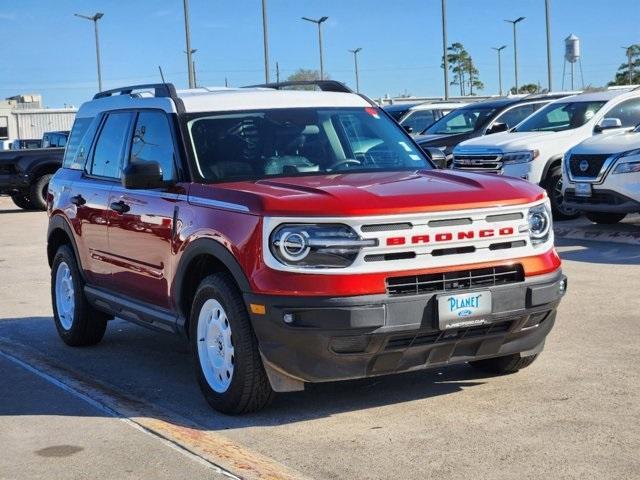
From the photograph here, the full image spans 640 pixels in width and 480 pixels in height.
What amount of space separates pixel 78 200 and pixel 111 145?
491 millimetres

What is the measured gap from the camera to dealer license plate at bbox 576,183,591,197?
1312 centimetres

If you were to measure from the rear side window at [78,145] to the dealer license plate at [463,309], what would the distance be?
3.69 metres

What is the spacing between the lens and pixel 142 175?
20.5ft

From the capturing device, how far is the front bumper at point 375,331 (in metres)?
5.22

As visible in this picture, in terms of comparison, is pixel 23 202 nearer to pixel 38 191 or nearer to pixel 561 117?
pixel 38 191

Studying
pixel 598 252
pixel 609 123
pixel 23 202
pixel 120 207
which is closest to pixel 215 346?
pixel 120 207

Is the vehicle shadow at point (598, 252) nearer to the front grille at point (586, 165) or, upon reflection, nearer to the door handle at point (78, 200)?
the front grille at point (586, 165)

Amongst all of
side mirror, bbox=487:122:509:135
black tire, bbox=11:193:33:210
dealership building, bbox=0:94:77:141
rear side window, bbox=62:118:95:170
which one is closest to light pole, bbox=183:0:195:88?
black tire, bbox=11:193:33:210

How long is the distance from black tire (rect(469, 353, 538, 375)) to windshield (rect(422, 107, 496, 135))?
42.6 ft

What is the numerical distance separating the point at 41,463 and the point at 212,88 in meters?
3.22

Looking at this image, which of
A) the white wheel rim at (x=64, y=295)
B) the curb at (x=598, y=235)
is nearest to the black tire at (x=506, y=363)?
the white wheel rim at (x=64, y=295)

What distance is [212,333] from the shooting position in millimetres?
5883

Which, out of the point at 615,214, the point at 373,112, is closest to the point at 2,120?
the point at 615,214

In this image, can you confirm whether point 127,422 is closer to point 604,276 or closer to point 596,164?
point 604,276
